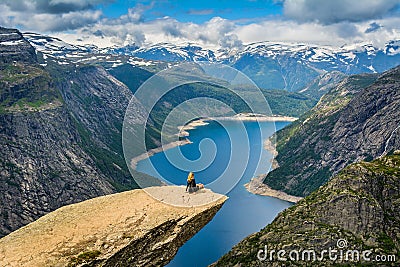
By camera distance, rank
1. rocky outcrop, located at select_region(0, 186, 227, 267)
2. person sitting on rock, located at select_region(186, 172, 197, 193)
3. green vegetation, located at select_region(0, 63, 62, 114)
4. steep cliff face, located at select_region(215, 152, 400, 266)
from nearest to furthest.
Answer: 1. rocky outcrop, located at select_region(0, 186, 227, 267)
2. person sitting on rock, located at select_region(186, 172, 197, 193)
3. steep cliff face, located at select_region(215, 152, 400, 266)
4. green vegetation, located at select_region(0, 63, 62, 114)

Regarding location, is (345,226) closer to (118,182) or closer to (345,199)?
(345,199)

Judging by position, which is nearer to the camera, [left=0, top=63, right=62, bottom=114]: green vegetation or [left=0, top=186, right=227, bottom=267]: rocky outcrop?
[left=0, top=186, right=227, bottom=267]: rocky outcrop

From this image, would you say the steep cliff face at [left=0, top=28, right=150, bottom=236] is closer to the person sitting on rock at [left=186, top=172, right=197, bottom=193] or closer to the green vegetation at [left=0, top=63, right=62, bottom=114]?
the green vegetation at [left=0, top=63, right=62, bottom=114]

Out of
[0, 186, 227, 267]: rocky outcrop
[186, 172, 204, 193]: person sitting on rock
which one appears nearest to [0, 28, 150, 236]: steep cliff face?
[0, 186, 227, 267]: rocky outcrop

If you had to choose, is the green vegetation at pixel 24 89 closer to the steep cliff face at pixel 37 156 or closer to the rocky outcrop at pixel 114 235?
the steep cliff face at pixel 37 156

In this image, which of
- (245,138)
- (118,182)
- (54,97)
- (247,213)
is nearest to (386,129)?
(247,213)

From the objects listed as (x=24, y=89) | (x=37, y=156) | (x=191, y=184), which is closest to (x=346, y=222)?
(x=191, y=184)
